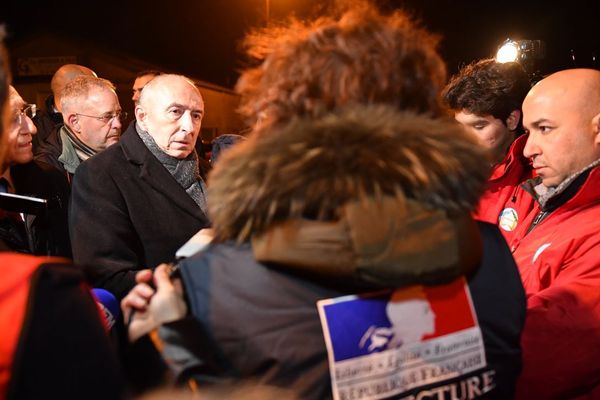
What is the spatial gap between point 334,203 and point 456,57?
24200 mm

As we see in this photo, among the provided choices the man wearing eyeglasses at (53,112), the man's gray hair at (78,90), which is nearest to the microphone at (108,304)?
the man's gray hair at (78,90)

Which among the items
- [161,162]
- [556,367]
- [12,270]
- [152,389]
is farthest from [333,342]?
[161,162]

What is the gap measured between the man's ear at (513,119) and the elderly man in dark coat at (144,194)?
194 cm

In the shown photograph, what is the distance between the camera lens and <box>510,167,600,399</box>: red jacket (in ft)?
5.09

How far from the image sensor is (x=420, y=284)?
3.73 ft

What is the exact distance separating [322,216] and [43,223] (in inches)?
78.8

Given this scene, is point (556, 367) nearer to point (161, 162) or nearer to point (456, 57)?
point (161, 162)

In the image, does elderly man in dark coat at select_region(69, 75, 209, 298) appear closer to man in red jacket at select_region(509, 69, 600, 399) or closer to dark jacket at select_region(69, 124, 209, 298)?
dark jacket at select_region(69, 124, 209, 298)

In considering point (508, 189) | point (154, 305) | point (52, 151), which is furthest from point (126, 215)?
point (508, 189)

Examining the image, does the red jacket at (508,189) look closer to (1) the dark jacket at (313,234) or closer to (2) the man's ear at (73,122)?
(1) the dark jacket at (313,234)

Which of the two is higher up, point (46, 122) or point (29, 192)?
point (46, 122)

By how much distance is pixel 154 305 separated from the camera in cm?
113

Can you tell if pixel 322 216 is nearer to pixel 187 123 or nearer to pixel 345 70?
pixel 345 70

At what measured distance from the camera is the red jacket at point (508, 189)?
264 centimetres
